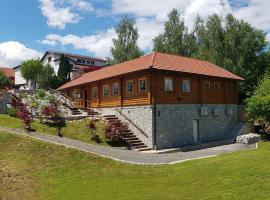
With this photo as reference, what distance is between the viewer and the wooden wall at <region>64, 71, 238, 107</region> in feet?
88.3

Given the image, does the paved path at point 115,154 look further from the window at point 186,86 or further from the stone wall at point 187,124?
the window at point 186,86

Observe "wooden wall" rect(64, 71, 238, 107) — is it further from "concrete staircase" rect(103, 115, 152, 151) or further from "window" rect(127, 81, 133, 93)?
"concrete staircase" rect(103, 115, 152, 151)

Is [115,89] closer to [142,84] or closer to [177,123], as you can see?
[142,84]

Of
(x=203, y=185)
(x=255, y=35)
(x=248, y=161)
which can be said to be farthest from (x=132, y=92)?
(x=255, y=35)

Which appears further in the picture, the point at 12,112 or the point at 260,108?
the point at 260,108

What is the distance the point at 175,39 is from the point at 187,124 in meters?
29.5

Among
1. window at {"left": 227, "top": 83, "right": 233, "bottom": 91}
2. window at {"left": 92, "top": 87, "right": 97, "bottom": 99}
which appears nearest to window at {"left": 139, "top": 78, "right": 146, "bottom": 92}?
window at {"left": 92, "top": 87, "right": 97, "bottom": 99}

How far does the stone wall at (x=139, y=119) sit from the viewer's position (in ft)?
87.0

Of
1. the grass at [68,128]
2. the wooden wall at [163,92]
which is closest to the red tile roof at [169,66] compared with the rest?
the wooden wall at [163,92]

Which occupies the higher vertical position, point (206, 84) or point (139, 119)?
point (206, 84)

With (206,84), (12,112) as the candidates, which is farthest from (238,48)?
(12,112)

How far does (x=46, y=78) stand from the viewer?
203 feet

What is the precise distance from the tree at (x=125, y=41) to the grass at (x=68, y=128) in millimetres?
33726

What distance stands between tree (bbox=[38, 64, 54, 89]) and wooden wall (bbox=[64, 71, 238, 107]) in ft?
82.6
